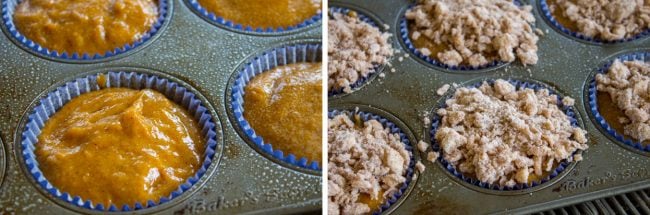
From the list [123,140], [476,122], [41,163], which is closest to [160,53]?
[123,140]

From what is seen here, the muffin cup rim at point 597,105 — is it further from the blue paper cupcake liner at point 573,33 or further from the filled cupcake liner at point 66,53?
the filled cupcake liner at point 66,53

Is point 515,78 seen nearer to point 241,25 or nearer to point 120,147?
point 241,25

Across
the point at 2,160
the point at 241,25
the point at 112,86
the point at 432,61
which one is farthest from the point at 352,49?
the point at 2,160

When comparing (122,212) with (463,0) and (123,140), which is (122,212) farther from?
(463,0)

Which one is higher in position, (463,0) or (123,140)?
(463,0)

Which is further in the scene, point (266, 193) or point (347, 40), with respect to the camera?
point (347, 40)
